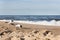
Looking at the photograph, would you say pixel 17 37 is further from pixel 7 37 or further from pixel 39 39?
pixel 39 39

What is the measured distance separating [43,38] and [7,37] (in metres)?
0.97

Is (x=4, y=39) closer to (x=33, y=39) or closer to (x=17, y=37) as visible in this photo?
(x=17, y=37)

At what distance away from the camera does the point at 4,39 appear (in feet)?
17.5

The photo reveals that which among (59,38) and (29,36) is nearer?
(59,38)

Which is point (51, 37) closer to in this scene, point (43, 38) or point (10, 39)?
point (43, 38)

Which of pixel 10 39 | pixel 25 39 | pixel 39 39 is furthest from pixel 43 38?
pixel 10 39

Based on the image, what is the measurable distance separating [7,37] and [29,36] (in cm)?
59

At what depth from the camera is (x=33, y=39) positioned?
5188mm

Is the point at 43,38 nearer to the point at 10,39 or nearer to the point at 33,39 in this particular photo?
the point at 33,39

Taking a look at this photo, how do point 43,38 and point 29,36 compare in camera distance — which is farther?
point 29,36

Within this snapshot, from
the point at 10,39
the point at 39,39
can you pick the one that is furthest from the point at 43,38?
the point at 10,39

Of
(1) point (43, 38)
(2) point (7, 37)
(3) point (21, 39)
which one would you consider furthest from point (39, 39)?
(2) point (7, 37)

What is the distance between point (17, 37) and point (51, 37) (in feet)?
2.98

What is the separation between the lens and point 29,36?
549 centimetres
